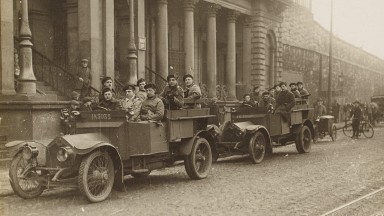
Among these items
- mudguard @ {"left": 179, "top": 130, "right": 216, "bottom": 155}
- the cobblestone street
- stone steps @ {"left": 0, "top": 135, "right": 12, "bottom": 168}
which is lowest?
the cobblestone street

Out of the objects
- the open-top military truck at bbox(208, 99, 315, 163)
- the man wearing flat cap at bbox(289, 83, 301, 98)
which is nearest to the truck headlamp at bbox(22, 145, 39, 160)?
the open-top military truck at bbox(208, 99, 315, 163)

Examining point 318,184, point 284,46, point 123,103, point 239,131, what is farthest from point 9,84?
point 284,46

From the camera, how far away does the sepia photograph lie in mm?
7652

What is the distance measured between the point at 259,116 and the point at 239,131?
1085 mm

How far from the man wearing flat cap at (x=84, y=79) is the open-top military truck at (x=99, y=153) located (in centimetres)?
508

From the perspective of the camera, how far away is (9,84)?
13219mm

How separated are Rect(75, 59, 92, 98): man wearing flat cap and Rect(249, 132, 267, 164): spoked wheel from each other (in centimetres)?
476

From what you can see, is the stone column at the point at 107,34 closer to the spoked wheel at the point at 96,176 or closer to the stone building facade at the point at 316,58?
the spoked wheel at the point at 96,176

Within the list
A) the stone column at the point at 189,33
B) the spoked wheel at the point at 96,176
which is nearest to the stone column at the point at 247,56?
the stone column at the point at 189,33

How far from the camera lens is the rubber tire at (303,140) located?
14.9 metres

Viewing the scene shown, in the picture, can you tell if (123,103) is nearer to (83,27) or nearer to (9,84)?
(9,84)

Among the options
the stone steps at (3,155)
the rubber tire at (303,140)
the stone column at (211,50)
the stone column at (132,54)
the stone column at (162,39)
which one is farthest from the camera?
the stone column at (211,50)

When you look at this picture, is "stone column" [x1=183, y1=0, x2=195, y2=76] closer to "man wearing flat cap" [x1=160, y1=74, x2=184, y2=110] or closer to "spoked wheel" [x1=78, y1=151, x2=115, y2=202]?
"man wearing flat cap" [x1=160, y1=74, x2=184, y2=110]

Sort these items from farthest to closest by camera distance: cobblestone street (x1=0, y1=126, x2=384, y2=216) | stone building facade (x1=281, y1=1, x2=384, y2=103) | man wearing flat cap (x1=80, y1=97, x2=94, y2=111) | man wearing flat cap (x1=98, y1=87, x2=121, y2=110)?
stone building facade (x1=281, y1=1, x2=384, y2=103), man wearing flat cap (x1=80, y1=97, x2=94, y2=111), man wearing flat cap (x1=98, y1=87, x2=121, y2=110), cobblestone street (x1=0, y1=126, x2=384, y2=216)
